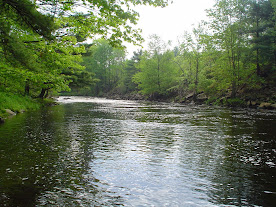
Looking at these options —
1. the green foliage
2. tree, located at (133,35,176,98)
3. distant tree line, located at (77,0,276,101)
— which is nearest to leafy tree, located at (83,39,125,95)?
tree, located at (133,35,176,98)

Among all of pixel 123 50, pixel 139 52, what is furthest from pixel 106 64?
pixel 123 50

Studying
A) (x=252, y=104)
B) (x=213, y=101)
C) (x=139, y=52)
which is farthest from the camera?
(x=139, y=52)

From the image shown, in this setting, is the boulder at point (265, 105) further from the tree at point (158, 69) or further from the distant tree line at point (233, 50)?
the tree at point (158, 69)

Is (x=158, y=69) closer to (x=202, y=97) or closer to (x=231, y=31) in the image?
(x=202, y=97)

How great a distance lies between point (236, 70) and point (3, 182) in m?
33.4

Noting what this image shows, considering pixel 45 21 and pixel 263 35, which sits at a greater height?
pixel 263 35

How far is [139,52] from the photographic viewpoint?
7431 cm

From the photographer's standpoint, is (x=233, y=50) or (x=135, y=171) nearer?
(x=135, y=171)

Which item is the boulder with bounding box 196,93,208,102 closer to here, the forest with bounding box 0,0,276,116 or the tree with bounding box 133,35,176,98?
the forest with bounding box 0,0,276,116

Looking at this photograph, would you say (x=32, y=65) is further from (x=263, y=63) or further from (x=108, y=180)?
(x=263, y=63)

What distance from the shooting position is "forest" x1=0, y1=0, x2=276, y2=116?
972 centimetres

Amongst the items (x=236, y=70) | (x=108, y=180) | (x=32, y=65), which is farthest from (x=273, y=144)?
(x=236, y=70)

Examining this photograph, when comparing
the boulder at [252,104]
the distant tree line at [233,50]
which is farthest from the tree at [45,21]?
the distant tree line at [233,50]

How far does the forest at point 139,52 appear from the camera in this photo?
31.9 feet
